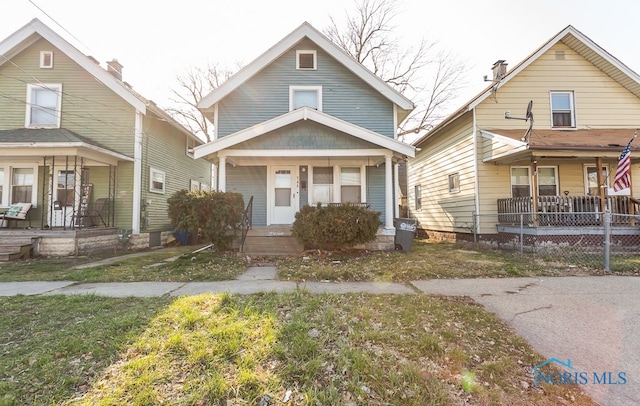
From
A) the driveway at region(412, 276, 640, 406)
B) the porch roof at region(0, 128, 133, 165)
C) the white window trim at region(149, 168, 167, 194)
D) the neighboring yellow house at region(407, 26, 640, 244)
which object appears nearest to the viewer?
the driveway at region(412, 276, 640, 406)

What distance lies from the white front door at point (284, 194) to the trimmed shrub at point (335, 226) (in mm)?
2539

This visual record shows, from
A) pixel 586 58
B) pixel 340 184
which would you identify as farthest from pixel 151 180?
pixel 586 58

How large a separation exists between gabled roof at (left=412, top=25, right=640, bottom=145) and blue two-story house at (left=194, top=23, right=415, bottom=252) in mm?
2791

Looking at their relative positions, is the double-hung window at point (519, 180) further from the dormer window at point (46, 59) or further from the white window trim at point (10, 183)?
the dormer window at point (46, 59)

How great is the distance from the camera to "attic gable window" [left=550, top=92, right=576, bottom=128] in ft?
36.4

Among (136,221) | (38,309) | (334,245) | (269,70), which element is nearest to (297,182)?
(334,245)

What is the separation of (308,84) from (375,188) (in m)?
4.54

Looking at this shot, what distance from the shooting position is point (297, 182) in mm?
10617

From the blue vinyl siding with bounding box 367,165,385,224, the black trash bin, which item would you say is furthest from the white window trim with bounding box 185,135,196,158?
the black trash bin

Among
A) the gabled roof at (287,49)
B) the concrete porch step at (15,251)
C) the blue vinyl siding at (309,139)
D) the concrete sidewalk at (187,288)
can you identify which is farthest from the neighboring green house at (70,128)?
the blue vinyl siding at (309,139)

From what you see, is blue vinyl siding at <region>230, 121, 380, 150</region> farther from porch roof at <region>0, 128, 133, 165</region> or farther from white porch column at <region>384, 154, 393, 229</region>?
porch roof at <region>0, 128, 133, 165</region>

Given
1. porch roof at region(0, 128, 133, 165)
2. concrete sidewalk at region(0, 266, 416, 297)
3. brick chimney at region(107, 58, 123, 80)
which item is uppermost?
brick chimney at region(107, 58, 123, 80)

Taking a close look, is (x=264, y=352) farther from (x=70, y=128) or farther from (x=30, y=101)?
(x=30, y=101)

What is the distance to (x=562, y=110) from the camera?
11148 millimetres
